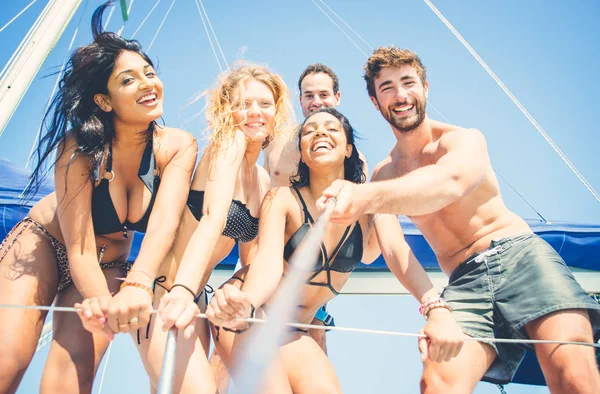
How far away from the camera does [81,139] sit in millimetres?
2107

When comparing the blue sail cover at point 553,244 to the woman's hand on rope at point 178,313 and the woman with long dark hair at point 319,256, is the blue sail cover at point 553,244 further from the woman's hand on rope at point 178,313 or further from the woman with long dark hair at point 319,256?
the woman's hand on rope at point 178,313

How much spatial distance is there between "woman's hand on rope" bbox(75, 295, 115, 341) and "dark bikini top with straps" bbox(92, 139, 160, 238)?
2.01ft

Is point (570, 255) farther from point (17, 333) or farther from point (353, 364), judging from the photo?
point (17, 333)

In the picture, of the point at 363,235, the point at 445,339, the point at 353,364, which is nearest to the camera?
the point at 445,339

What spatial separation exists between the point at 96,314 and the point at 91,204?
0.66 metres

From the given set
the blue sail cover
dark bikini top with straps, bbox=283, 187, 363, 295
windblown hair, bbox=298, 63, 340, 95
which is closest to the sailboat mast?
the blue sail cover

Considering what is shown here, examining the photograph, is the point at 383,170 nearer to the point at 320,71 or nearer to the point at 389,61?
the point at 389,61

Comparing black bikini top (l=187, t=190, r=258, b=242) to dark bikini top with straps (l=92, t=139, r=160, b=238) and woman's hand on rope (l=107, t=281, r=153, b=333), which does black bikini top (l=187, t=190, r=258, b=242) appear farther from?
woman's hand on rope (l=107, t=281, r=153, b=333)

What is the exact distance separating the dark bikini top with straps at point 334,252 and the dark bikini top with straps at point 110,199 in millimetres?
706

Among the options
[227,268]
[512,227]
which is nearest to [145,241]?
[512,227]

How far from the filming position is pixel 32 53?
3377mm

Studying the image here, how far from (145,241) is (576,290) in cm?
202

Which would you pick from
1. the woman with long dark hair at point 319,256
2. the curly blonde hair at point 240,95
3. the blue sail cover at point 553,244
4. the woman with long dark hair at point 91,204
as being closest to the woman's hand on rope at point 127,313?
the woman with long dark hair at point 91,204

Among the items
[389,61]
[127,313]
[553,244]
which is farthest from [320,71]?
[127,313]
